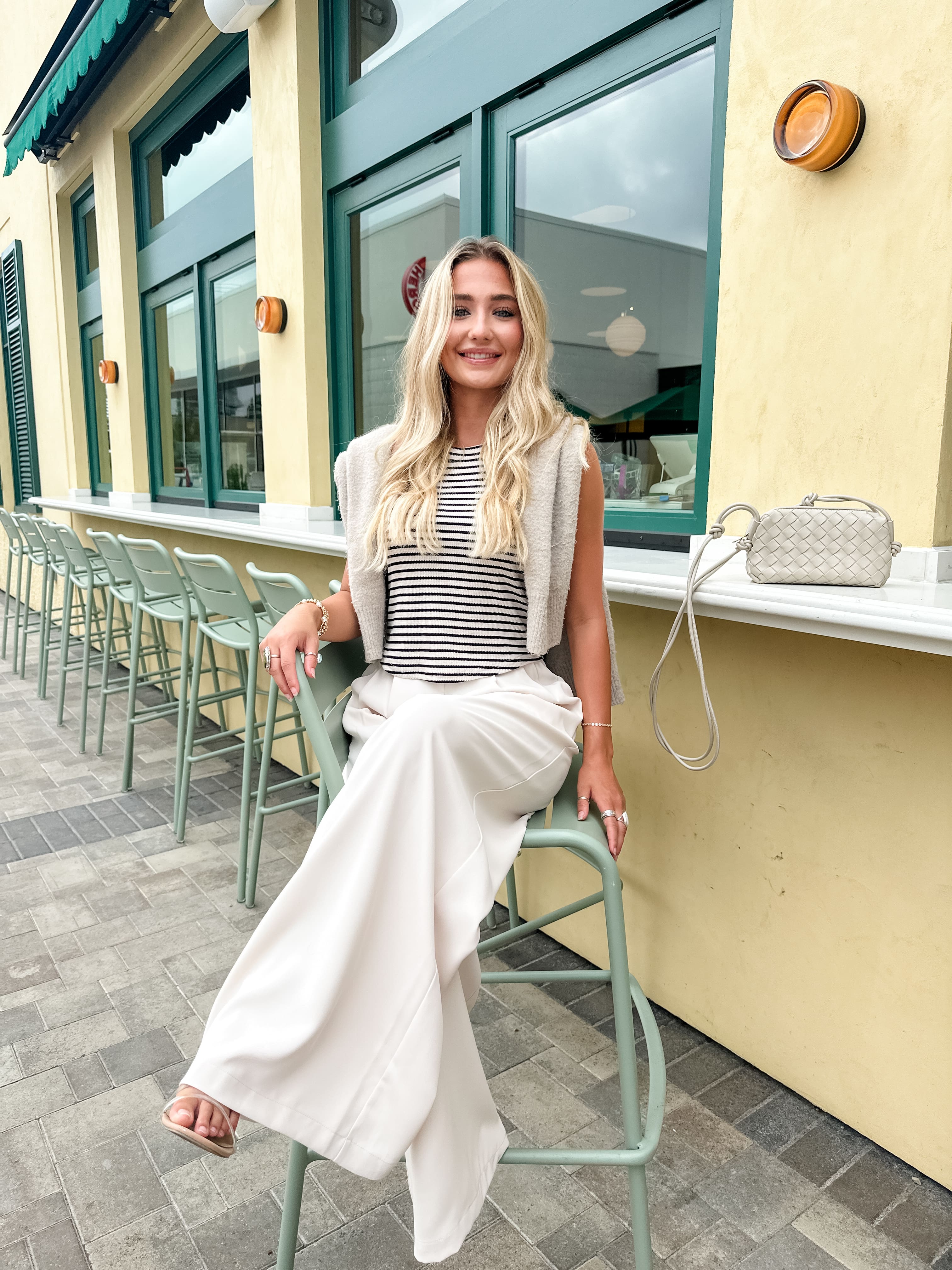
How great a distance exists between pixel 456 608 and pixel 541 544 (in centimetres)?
20

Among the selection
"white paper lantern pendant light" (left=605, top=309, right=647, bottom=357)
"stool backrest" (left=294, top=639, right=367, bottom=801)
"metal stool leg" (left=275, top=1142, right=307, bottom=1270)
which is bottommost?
"metal stool leg" (left=275, top=1142, right=307, bottom=1270)

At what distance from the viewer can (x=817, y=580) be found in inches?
55.7

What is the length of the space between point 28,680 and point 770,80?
5.43 metres

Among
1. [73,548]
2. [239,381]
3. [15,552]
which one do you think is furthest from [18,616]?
[239,381]

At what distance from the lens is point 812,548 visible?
1.41 m

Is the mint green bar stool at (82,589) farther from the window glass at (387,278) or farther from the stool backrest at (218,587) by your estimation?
the window glass at (387,278)

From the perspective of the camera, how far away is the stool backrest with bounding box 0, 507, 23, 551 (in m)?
5.73

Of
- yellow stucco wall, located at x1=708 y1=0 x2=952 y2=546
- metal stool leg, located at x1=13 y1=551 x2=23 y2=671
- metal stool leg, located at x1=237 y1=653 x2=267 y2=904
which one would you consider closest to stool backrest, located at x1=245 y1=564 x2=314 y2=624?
metal stool leg, located at x1=237 y1=653 x2=267 y2=904

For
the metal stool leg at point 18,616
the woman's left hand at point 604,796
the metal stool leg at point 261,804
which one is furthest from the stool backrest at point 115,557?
the woman's left hand at point 604,796

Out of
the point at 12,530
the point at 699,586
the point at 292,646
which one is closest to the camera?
the point at 292,646

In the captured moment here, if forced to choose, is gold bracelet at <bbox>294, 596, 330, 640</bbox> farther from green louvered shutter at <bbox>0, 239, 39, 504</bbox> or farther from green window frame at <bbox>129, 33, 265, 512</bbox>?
green louvered shutter at <bbox>0, 239, 39, 504</bbox>

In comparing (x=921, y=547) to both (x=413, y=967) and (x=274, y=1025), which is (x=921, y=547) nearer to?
(x=413, y=967)

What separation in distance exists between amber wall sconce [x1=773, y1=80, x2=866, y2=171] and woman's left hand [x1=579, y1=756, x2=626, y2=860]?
108 centimetres

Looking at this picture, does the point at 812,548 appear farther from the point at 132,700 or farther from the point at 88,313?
the point at 88,313
